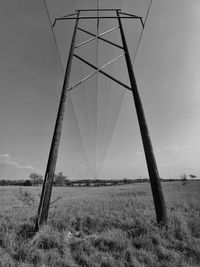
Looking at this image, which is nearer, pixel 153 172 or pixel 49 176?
pixel 49 176

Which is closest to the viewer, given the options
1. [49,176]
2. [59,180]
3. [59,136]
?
[49,176]

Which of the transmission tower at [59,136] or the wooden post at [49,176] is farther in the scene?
the transmission tower at [59,136]

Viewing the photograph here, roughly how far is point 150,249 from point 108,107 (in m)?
5.75

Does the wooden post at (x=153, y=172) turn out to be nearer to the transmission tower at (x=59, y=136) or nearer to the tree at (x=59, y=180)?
the transmission tower at (x=59, y=136)

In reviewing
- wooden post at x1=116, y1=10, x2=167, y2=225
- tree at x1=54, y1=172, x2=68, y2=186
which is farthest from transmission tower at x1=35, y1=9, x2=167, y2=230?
tree at x1=54, y1=172, x2=68, y2=186

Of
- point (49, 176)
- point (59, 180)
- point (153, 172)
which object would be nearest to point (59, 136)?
point (49, 176)

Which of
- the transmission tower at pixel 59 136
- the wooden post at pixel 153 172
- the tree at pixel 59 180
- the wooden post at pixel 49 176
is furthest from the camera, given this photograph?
the tree at pixel 59 180

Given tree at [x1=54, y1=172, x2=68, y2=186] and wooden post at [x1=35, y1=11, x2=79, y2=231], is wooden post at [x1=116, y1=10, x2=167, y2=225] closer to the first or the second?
wooden post at [x1=35, y1=11, x2=79, y2=231]

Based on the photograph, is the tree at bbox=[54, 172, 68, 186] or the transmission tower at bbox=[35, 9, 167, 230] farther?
the tree at bbox=[54, 172, 68, 186]

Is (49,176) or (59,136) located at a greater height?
(59,136)

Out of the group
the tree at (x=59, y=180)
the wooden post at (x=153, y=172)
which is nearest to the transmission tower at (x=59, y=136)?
the wooden post at (x=153, y=172)

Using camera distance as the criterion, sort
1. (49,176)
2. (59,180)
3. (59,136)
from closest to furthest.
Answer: (49,176) < (59,136) < (59,180)

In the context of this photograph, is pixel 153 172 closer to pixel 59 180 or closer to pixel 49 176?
pixel 49 176

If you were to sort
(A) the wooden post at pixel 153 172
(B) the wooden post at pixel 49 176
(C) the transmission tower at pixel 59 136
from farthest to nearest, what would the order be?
(A) the wooden post at pixel 153 172, (C) the transmission tower at pixel 59 136, (B) the wooden post at pixel 49 176
